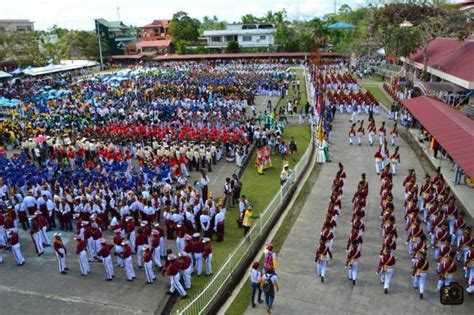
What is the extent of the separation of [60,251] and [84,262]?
2.25 ft

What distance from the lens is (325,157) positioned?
20.4 metres

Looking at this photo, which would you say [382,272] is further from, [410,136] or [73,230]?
[410,136]

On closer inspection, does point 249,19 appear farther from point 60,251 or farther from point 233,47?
point 60,251

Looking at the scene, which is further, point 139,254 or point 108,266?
point 139,254

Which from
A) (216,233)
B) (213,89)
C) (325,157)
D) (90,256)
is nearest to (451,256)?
(216,233)

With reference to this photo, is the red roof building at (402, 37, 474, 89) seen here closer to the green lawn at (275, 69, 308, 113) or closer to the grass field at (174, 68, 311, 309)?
the grass field at (174, 68, 311, 309)

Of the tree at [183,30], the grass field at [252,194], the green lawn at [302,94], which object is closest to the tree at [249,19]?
the tree at [183,30]

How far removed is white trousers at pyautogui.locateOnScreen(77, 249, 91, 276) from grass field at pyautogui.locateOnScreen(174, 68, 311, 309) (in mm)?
2939

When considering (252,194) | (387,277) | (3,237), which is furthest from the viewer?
(252,194)

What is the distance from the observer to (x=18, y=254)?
1195 centimetres

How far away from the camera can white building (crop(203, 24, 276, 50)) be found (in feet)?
248

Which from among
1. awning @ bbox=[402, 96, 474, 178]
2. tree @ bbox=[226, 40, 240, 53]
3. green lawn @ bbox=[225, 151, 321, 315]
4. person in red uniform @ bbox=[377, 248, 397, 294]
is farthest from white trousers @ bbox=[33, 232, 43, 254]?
tree @ bbox=[226, 40, 240, 53]

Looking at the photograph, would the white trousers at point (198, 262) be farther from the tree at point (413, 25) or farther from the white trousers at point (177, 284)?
the tree at point (413, 25)

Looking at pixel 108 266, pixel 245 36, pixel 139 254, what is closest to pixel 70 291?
pixel 108 266
